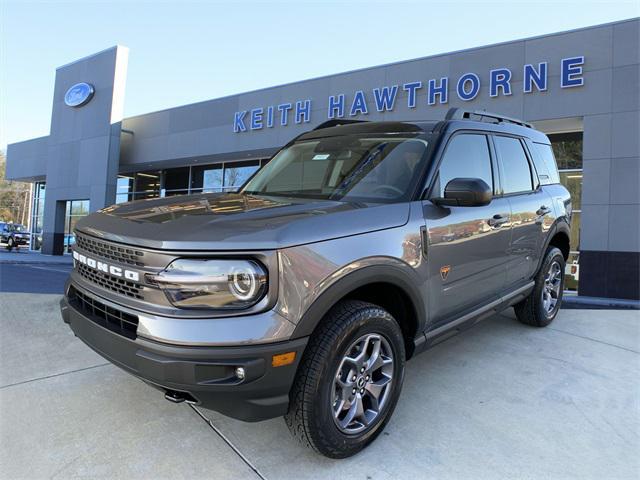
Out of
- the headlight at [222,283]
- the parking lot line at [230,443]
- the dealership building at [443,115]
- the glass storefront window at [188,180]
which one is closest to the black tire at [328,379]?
the parking lot line at [230,443]

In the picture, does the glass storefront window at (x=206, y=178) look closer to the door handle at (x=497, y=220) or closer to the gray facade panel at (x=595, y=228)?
the gray facade panel at (x=595, y=228)

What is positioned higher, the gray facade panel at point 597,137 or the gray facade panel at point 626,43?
the gray facade panel at point 626,43

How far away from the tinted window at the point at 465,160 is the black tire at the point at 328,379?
3.63ft

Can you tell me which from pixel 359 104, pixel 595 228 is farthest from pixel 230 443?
pixel 359 104

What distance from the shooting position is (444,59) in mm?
12445

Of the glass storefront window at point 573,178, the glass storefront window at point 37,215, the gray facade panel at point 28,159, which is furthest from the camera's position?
the glass storefront window at point 37,215

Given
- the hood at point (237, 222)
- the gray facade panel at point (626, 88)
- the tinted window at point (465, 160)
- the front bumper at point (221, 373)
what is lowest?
the front bumper at point (221, 373)

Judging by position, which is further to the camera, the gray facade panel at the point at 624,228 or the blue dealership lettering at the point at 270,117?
the blue dealership lettering at the point at 270,117

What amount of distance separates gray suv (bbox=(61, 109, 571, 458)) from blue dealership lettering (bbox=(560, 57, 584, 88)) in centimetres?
917

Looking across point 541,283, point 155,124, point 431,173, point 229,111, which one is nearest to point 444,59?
point 229,111

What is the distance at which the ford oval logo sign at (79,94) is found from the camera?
21250 millimetres

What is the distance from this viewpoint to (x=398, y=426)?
8.75ft

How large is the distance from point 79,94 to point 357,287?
24.0 m

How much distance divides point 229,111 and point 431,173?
15.7 metres
